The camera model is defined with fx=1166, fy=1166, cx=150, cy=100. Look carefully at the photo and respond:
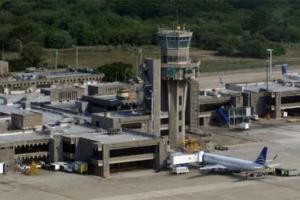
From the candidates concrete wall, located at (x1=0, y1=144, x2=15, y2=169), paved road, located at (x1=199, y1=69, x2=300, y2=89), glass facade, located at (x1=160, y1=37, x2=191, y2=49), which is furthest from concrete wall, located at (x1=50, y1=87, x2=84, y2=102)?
concrete wall, located at (x1=0, y1=144, x2=15, y2=169)

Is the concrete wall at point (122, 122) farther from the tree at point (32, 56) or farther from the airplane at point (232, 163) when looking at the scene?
the tree at point (32, 56)

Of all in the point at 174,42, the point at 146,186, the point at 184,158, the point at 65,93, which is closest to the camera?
the point at 146,186

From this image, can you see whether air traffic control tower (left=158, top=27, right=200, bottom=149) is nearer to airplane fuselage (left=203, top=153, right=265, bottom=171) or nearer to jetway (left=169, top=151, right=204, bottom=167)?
jetway (left=169, top=151, right=204, bottom=167)

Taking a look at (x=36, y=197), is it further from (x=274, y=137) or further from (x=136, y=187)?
(x=274, y=137)

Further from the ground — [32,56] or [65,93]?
[32,56]

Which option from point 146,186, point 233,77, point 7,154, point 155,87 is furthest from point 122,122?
point 233,77

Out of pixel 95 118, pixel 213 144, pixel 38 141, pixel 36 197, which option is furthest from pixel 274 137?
pixel 36 197

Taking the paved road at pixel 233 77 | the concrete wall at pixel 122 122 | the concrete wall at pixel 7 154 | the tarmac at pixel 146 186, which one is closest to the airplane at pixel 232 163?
the tarmac at pixel 146 186

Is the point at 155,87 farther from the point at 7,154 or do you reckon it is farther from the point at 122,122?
the point at 7,154
